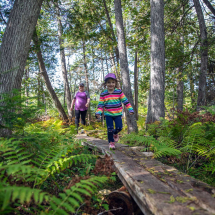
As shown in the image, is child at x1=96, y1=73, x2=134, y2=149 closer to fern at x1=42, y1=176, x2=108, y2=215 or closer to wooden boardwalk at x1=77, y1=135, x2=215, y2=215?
wooden boardwalk at x1=77, y1=135, x2=215, y2=215

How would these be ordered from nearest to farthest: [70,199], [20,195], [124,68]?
1. [20,195]
2. [70,199]
3. [124,68]

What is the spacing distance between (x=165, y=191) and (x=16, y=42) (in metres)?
5.19

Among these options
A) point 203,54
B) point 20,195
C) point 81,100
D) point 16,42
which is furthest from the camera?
point 203,54

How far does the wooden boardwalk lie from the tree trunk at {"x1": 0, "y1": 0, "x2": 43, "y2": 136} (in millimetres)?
3809

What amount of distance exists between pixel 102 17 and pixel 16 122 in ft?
39.6

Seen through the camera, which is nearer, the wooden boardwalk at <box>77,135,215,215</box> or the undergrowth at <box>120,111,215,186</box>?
the wooden boardwalk at <box>77,135,215,215</box>

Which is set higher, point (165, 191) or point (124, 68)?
point (124, 68)

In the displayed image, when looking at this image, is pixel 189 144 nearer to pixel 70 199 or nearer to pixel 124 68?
pixel 70 199

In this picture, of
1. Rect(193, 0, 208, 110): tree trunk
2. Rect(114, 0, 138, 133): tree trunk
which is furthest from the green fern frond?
Rect(193, 0, 208, 110): tree trunk

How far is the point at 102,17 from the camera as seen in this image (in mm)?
12492

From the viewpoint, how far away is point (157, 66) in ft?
24.3

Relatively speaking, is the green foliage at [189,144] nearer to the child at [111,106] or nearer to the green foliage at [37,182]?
the child at [111,106]

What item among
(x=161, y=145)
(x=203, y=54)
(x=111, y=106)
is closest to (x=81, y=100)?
(x=111, y=106)

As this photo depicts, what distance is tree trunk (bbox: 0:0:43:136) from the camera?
4504mm
